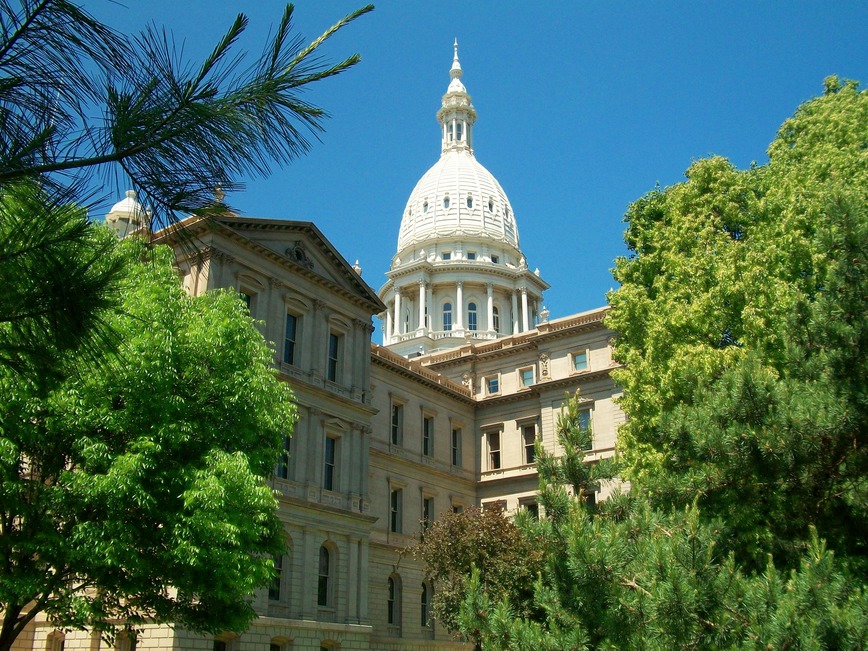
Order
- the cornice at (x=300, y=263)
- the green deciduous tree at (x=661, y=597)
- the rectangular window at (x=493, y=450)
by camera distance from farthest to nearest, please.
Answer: the rectangular window at (x=493, y=450) < the cornice at (x=300, y=263) < the green deciduous tree at (x=661, y=597)

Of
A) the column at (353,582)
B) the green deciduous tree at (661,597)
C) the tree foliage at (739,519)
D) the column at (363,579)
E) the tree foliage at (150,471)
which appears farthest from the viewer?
the column at (363,579)

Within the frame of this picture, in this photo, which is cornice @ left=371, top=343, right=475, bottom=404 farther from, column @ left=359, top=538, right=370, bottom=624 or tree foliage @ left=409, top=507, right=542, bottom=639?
tree foliage @ left=409, top=507, right=542, bottom=639

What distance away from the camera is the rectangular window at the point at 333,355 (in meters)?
40.7

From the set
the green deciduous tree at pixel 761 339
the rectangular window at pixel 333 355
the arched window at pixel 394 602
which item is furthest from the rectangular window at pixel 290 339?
the arched window at pixel 394 602

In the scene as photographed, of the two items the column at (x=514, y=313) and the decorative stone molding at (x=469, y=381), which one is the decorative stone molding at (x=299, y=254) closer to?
the decorative stone molding at (x=469, y=381)

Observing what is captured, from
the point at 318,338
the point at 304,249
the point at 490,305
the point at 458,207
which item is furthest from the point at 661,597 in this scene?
the point at 458,207

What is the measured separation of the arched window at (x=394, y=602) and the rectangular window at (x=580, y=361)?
1624 cm

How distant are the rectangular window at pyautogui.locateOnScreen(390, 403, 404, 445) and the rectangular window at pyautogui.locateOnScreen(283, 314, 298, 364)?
12791 millimetres

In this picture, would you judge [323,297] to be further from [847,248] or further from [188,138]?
[188,138]

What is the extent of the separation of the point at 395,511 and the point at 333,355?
11924 mm

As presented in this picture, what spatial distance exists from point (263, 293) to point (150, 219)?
3014cm

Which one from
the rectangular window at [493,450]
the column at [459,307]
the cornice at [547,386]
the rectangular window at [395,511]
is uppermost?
the column at [459,307]

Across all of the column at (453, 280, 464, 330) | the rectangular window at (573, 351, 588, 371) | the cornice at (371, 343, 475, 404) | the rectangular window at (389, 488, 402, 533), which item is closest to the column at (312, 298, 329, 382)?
the cornice at (371, 343, 475, 404)

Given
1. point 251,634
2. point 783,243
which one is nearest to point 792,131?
point 783,243
